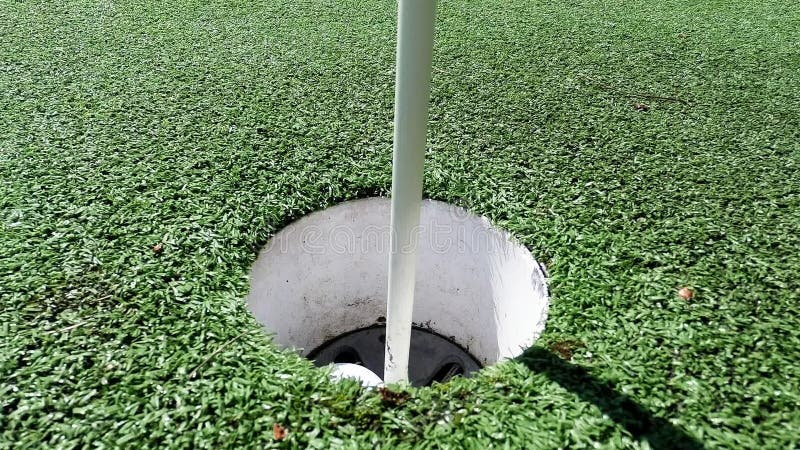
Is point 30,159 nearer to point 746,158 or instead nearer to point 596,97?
point 596,97

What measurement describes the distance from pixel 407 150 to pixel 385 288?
1.88 m

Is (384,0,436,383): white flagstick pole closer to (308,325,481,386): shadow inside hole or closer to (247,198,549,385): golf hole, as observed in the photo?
(247,198,549,385): golf hole

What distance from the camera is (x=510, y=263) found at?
119 inches

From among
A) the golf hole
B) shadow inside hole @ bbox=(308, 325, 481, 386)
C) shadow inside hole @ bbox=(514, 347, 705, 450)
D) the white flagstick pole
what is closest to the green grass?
shadow inside hole @ bbox=(514, 347, 705, 450)

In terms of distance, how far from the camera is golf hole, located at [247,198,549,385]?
302 centimetres

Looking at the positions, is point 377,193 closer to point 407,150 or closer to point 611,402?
point 407,150

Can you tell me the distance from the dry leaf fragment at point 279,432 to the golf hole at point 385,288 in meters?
0.84

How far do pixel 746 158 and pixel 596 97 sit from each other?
1.11m

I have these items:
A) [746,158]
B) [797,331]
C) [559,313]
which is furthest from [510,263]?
[746,158]

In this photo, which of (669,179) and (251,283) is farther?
(669,179)

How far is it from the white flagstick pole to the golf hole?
0.64 m

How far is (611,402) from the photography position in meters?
2.09

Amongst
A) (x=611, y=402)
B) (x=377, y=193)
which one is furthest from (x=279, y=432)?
(x=377, y=193)

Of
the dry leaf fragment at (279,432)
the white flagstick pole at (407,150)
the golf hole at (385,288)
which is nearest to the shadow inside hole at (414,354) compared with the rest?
the golf hole at (385,288)
